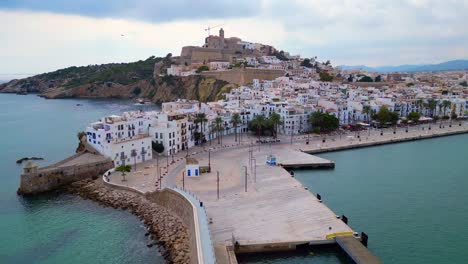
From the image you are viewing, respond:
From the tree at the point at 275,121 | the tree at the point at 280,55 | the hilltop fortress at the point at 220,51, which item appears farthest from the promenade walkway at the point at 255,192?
the tree at the point at 280,55

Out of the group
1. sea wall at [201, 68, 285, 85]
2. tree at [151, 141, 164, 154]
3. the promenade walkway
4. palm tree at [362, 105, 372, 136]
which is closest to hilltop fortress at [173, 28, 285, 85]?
sea wall at [201, 68, 285, 85]

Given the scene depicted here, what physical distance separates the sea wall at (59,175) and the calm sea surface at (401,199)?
48.5 feet

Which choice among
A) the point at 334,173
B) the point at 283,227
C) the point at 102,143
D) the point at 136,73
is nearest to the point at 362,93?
the point at 334,173

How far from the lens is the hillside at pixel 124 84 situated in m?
87.7

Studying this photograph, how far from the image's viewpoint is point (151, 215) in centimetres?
2303

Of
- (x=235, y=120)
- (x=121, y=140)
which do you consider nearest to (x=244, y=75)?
(x=235, y=120)

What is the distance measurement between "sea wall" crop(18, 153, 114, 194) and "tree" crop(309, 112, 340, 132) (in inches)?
918

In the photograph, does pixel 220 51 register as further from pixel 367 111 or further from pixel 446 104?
pixel 446 104

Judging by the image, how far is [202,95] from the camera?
83625 mm

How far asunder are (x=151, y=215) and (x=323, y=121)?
88.9 ft

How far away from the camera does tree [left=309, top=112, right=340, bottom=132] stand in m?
45.1

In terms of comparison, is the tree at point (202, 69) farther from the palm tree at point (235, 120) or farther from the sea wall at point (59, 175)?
the sea wall at point (59, 175)

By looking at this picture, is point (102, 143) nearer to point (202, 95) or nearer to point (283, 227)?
point (283, 227)

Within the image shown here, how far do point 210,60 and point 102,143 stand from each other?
238 ft
